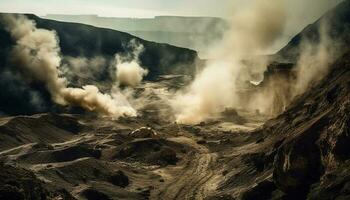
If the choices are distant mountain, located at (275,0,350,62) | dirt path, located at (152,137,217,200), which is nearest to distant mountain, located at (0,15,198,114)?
distant mountain, located at (275,0,350,62)

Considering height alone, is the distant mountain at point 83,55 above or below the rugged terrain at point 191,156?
above

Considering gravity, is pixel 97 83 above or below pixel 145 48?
below

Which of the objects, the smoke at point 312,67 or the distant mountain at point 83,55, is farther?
the distant mountain at point 83,55

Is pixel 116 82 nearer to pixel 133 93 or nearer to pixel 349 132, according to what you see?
pixel 133 93

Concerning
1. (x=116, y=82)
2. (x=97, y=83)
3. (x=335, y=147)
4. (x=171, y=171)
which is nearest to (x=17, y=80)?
(x=97, y=83)

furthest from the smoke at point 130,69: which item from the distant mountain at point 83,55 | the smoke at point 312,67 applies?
the smoke at point 312,67

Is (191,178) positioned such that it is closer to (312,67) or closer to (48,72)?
(312,67)

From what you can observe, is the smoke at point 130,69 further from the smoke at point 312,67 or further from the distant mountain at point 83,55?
the smoke at point 312,67

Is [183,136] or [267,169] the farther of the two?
[183,136]
